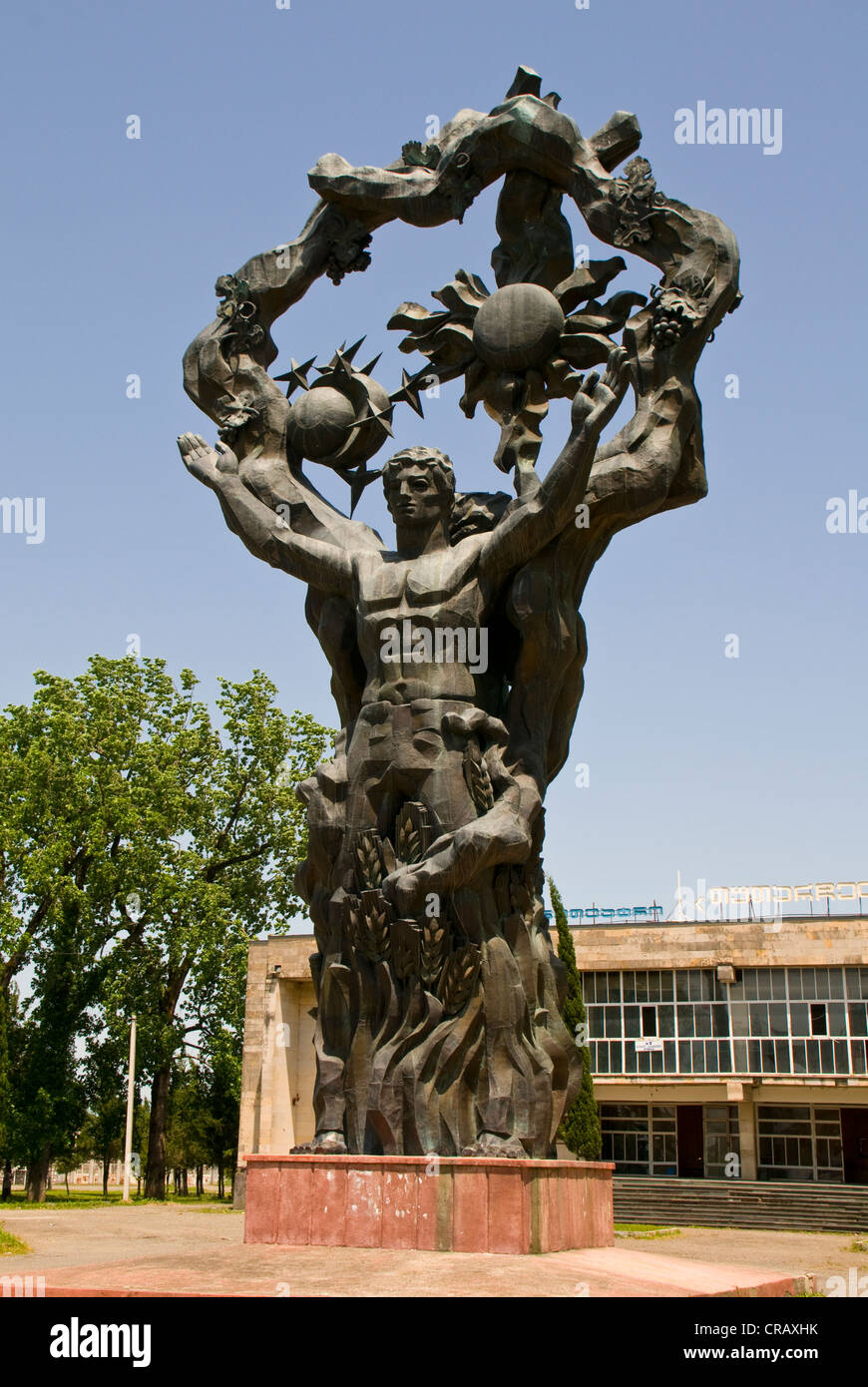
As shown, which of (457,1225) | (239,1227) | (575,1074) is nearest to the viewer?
(457,1225)

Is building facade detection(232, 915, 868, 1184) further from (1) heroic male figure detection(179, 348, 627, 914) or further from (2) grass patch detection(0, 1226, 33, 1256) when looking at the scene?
(1) heroic male figure detection(179, 348, 627, 914)

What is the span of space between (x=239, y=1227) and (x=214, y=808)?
35.8 ft

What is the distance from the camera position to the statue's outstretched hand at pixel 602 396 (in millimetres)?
7691

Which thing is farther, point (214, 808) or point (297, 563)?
point (214, 808)

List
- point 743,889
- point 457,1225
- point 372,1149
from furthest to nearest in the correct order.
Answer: point 743,889 < point 372,1149 < point 457,1225

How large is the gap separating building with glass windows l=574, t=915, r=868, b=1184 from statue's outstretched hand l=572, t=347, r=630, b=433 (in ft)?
79.8

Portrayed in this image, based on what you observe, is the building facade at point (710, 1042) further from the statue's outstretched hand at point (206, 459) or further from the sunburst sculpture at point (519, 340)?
the sunburst sculpture at point (519, 340)

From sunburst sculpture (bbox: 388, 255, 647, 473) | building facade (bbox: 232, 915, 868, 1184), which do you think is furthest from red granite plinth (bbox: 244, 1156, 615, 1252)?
building facade (bbox: 232, 915, 868, 1184)

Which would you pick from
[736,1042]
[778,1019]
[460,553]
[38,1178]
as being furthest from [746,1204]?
[460,553]

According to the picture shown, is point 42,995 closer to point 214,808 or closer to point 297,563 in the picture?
point 214,808

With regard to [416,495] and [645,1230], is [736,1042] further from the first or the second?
[416,495]

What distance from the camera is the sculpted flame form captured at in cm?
760
